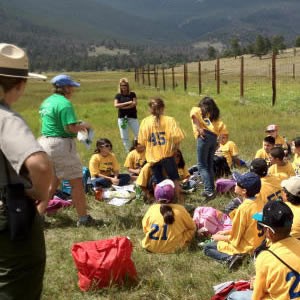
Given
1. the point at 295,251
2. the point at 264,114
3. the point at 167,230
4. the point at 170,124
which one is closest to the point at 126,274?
the point at 167,230

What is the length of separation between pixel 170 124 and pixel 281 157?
4.97ft

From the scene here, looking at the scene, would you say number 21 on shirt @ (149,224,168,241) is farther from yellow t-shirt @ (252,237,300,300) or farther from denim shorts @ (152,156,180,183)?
yellow t-shirt @ (252,237,300,300)

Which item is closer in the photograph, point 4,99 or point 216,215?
point 4,99

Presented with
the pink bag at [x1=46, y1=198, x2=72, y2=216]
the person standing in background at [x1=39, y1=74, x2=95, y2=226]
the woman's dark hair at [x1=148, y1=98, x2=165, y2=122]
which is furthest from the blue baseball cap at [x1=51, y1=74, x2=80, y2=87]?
the pink bag at [x1=46, y1=198, x2=72, y2=216]

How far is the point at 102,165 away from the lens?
872 centimetres

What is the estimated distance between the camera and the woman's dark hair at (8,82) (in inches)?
107

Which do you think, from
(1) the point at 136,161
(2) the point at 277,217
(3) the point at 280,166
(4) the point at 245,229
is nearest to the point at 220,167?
(1) the point at 136,161

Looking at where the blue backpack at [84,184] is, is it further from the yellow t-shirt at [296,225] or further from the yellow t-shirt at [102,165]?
the yellow t-shirt at [296,225]

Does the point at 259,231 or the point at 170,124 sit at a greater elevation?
the point at 170,124

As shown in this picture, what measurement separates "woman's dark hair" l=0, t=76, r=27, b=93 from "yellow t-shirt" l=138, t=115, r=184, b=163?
4265 millimetres

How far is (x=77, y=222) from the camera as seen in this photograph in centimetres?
652

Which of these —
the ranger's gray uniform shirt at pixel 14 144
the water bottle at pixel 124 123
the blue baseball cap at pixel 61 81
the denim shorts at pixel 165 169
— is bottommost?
the denim shorts at pixel 165 169

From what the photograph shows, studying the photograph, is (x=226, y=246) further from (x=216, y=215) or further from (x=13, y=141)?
(x=13, y=141)

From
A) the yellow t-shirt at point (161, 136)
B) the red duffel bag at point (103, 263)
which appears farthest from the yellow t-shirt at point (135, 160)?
the red duffel bag at point (103, 263)
